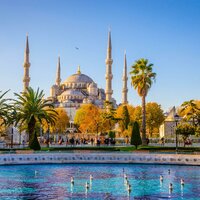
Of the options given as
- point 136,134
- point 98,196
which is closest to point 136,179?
point 98,196

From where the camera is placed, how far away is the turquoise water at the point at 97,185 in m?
16.0

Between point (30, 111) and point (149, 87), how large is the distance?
12.6 meters

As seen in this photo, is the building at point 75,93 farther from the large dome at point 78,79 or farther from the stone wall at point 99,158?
the stone wall at point 99,158

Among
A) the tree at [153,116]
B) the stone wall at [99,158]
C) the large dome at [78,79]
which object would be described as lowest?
the stone wall at [99,158]

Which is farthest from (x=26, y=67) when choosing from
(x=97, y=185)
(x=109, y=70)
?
(x=97, y=185)

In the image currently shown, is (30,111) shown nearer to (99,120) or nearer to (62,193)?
(62,193)

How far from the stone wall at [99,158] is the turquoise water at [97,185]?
4.64m

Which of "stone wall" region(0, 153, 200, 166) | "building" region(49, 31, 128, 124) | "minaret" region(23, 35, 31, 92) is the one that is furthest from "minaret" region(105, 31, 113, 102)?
"stone wall" region(0, 153, 200, 166)

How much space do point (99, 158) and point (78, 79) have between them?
9521 centimetres

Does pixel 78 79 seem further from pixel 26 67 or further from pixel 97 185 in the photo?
pixel 97 185

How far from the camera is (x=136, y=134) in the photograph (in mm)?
36844

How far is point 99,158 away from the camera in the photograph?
31078 mm

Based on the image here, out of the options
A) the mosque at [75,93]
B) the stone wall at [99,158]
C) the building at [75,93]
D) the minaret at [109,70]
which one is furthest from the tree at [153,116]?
the stone wall at [99,158]

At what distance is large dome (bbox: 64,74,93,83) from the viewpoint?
125m
